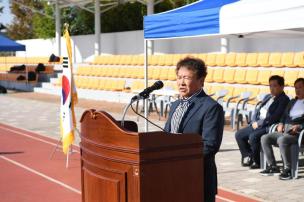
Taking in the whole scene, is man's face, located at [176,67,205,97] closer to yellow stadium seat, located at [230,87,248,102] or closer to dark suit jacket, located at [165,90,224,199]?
dark suit jacket, located at [165,90,224,199]

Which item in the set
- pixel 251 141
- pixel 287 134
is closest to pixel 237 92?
pixel 251 141

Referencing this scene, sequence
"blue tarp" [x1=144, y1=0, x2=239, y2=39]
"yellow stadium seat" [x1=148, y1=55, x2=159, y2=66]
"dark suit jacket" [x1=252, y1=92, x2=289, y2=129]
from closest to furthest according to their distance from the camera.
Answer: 1. "blue tarp" [x1=144, y1=0, x2=239, y2=39]
2. "dark suit jacket" [x1=252, y1=92, x2=289, y2=129]
3. "yellow stadium seat" [x1=148, y1=55, x2=159, y2=66]

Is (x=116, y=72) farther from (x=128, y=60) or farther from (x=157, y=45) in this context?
(x=157, y=45)

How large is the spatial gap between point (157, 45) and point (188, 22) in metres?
19.9

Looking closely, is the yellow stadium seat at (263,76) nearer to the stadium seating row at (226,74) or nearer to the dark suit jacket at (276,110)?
the stadium seating row at (226,74)

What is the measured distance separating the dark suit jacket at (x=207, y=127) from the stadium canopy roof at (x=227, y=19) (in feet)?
8.13

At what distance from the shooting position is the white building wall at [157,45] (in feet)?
66.6

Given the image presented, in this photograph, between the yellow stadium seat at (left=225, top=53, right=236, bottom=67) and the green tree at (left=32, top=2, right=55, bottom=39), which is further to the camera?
the green tree at (left=32, top=2, right=55, bottom=39)

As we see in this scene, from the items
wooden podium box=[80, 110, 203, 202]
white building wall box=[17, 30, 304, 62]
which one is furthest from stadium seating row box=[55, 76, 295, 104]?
wooden podium box=[80, 110, 203, 202]

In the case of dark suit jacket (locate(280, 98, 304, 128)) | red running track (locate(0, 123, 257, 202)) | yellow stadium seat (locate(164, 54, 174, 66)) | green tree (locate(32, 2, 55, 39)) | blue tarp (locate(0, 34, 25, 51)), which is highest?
green tree (locate(32, 2, 55, 39))

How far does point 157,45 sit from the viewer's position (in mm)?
27797

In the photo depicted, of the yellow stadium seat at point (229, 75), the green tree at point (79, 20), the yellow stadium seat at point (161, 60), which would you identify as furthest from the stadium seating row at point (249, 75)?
the green tree at point (79, 20)

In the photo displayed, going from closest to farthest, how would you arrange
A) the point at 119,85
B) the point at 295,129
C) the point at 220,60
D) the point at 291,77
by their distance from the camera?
the point at 295,129 → the point at 291,77 → the point at 220,60 → the point at 119,85

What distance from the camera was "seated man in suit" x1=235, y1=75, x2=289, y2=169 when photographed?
323 inches
